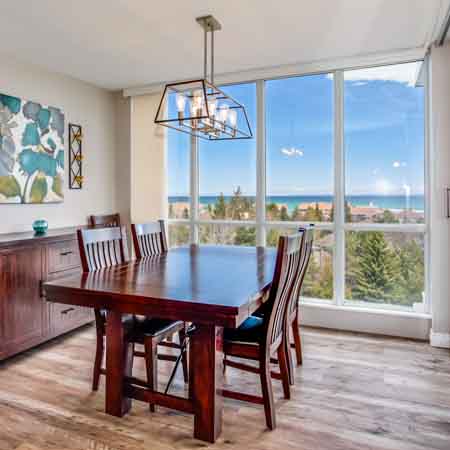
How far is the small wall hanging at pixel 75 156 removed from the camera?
13.6 ft

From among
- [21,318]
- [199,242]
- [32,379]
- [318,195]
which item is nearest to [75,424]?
[32,379]

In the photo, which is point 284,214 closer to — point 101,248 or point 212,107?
point 212,107

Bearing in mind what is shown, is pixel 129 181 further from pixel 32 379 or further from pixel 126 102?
pixel 32 379

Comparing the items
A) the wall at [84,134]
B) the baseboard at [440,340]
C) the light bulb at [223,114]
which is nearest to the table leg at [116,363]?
the light bulb at [223,114]

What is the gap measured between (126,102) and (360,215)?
3014 millimetres

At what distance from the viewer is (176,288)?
78.1 inches

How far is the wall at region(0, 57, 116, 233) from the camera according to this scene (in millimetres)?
3520

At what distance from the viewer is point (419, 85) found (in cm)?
355

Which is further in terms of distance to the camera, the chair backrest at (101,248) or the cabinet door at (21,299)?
the cabinet door at (21,299)

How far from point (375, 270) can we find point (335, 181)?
37.5 inches

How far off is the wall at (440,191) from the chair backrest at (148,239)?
2341mm

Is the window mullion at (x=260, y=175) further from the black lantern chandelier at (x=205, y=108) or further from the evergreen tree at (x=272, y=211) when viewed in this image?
the black lantern chandelier at (x=205, y=108)

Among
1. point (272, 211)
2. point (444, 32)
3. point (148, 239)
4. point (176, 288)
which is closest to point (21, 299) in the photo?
point (148, 239)

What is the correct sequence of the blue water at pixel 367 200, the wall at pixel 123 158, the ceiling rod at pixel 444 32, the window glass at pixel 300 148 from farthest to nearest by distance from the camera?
the wall at pixel 123 158, the window glass at pixel 300 148, the blue water at pixel 367 200, the ceiling rod at pixel 444 32
